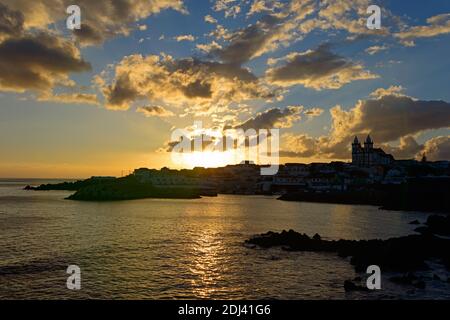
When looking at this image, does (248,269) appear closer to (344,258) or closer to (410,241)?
(344,258)

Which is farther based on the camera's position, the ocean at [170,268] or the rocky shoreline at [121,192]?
the rocky shoreline at [121,192]

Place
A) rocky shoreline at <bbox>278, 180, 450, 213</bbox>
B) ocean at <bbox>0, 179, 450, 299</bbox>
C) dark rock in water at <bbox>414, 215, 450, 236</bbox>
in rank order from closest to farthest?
ocean at <bbox>0, 179, 450, 299</bbox>, dark rock in water at <bbox>414, 215, 450, 236</bbox>, rocky shoreline at <bbox>278, 180, 450, 213</bbox>

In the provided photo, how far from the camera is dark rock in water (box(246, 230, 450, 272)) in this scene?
30.7 m

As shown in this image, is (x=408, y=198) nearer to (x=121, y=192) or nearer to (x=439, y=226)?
(x=439, y=226)

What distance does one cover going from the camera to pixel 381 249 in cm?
3331

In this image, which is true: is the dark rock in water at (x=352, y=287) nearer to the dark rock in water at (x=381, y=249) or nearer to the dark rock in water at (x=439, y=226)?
the dark rock in water at (x=381, y=249)

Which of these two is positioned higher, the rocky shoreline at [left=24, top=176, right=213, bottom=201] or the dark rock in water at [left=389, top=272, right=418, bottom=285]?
the rocky shoreline at [left=24, top=176, right=213, bottom=201]

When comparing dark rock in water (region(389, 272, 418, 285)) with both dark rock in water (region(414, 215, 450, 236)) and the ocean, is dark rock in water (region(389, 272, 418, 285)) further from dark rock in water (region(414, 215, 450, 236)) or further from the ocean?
dark rock in water (region(414, 215, 450, 236))

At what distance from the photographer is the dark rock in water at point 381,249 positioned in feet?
101

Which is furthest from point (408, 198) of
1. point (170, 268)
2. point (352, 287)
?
point (170, 268)

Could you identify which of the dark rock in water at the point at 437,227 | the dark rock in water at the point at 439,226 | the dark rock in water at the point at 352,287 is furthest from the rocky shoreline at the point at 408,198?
the dark rock in water at the point at 352,287

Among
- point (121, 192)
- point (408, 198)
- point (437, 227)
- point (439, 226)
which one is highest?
point (121, 192)

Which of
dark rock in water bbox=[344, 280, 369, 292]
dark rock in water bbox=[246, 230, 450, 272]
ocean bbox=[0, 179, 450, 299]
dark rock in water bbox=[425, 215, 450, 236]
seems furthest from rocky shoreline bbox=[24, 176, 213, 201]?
dark rock in water bbox=[344, 280, 369, 292]
